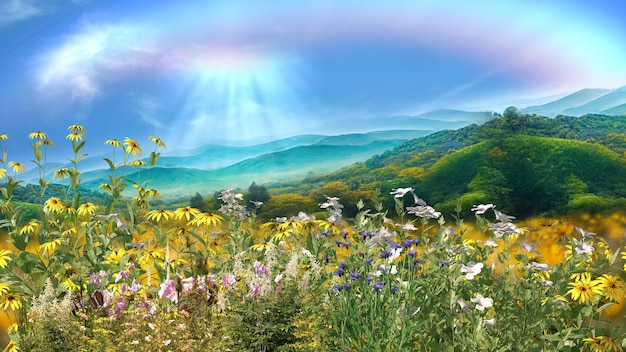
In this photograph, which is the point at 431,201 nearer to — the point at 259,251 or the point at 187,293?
the point at 259,251

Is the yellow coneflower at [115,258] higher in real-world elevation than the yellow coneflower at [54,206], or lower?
lower

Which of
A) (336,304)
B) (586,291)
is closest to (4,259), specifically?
(336,304)

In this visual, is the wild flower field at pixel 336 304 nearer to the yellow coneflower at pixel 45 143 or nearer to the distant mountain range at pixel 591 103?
the yellow coneflower at pixel 45 143

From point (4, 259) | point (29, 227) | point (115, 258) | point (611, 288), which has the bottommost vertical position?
point (611, 288)

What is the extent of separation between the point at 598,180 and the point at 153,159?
7368mm

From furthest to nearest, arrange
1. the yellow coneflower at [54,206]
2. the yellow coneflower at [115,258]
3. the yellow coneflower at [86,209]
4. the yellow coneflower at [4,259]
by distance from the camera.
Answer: the yellow coneflower at [86,209]
the yellow coneflower at [54,206]
the yellow coneflower at [115,258]
the yellow coneflower at [4,259]

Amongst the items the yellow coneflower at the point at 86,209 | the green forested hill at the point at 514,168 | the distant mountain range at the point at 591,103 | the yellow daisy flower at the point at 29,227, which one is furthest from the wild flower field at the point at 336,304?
the distant mountain range at the point at 591,103

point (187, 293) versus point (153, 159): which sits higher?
point (153, 159)

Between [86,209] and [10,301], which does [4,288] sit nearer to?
[10,301]

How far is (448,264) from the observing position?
146 inches

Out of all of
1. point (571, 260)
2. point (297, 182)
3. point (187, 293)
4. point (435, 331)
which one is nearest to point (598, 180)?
point (297, 182)

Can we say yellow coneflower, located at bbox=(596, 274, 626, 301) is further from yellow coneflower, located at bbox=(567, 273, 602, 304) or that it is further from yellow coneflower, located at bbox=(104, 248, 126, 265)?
yellow coneflower, located at bbox=(104, 248, 126, 265)

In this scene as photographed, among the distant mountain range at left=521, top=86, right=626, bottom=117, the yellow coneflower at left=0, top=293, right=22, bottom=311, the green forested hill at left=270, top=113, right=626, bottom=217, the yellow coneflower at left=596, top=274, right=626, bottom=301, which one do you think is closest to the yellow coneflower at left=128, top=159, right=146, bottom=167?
the yellow coneflower at left=0, top=293, right=22, bottom=311

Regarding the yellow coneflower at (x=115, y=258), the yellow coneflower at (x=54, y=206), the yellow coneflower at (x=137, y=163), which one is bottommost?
the yellow coneflower at (x=115, y=258)
